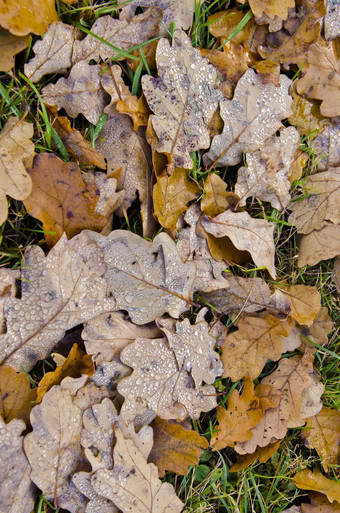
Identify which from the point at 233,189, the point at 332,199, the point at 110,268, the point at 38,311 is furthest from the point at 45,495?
the point at 332,199

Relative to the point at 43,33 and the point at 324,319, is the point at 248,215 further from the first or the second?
the point at 43,33

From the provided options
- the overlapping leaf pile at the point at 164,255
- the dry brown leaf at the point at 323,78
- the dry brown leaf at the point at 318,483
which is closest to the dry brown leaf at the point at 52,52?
the overlapping leaf pile at the point at 164,255

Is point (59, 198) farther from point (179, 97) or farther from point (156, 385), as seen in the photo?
point (156, 385)

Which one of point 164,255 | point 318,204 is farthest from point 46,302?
point 318,204

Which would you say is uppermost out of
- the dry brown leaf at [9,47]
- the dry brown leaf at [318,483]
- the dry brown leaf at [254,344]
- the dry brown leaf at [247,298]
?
the dry brown leaf at [9,47]

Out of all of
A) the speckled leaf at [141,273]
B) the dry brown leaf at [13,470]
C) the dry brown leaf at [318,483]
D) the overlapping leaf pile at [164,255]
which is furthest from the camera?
the dry brown leaf at [318,483]

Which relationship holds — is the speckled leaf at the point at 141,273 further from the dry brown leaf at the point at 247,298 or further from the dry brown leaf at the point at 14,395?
the dry brown leaf at the point at 14,395

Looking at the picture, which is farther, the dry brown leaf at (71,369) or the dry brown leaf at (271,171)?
the dry brown leaf at (271,171)
